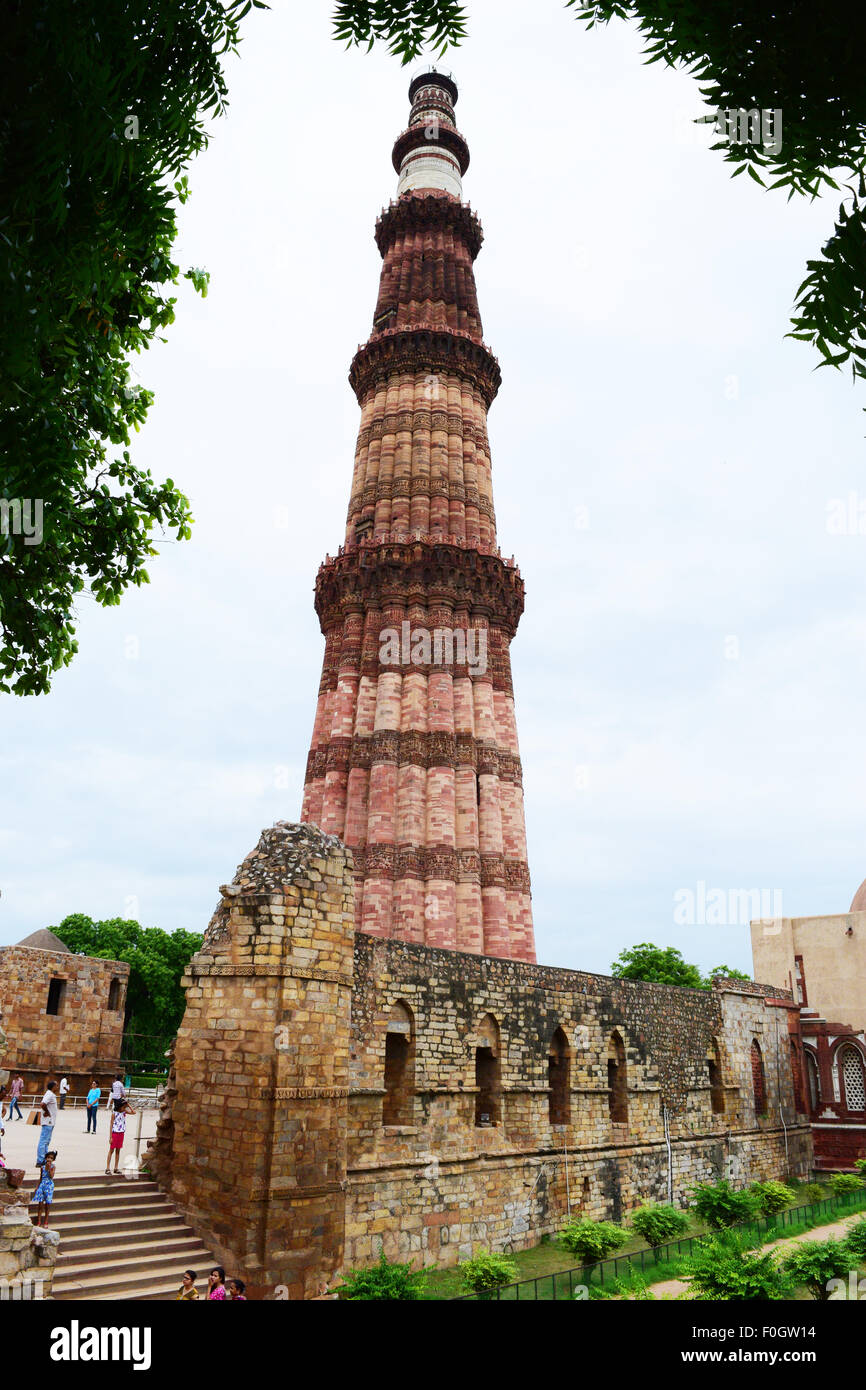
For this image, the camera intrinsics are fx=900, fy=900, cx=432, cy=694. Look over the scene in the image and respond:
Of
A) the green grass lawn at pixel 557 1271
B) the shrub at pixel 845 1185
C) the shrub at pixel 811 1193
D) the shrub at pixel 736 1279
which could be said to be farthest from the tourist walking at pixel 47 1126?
the shrub at pixel 845 1185

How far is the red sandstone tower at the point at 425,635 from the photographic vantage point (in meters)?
23.4

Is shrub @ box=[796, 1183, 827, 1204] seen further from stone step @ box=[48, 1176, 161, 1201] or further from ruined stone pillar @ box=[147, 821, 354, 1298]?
stone step @ box=[48, 1176, 161, 1201]

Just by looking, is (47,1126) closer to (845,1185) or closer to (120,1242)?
(120,1242)

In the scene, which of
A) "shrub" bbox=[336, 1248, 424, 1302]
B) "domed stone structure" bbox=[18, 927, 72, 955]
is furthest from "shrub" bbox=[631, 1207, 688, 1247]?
"domed stone structure" bbox=[18, 927, 72, 955]

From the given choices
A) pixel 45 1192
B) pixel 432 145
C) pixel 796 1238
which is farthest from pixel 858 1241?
pixel 432 145

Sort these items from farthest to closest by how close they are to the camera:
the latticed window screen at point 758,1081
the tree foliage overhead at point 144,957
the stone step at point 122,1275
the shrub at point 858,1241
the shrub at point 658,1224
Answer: the tree foliage overhead at point 144,957
the latticed window screen at point 758,1081
the shrub at point 658,1224
the shrub at point 858,1241
the stone step at point 122,1275

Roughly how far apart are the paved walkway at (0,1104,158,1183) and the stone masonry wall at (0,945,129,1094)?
1322 millimetres

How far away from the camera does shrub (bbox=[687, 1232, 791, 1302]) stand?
420 inches

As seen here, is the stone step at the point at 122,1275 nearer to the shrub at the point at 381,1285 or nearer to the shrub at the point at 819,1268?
the shrub at the point at 381,1285

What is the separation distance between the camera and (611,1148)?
1775 centimetres

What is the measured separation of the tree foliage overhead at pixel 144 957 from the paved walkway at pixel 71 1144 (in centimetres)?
1939
